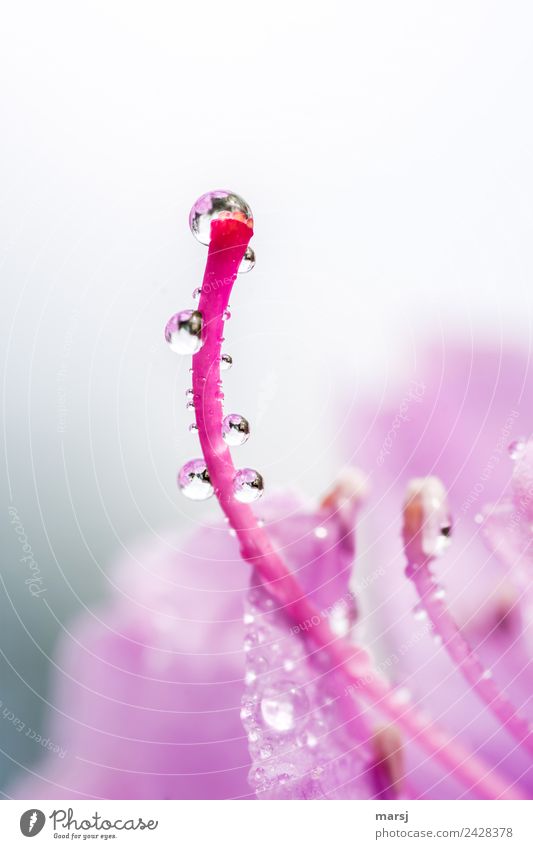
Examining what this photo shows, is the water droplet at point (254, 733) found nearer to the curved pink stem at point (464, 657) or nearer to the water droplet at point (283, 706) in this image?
the water droplet at point (283, 706)

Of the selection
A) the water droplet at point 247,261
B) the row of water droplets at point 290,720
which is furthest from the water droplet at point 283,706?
the water droplet at point 247,261

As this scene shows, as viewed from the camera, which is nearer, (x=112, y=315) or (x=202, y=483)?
(x=202, y=483)

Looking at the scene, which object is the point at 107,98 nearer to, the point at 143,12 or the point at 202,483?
the point at 143,12

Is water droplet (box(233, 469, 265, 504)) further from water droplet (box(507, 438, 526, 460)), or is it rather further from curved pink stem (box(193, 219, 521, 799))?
water droplet (box(507, 438, 526, 460))

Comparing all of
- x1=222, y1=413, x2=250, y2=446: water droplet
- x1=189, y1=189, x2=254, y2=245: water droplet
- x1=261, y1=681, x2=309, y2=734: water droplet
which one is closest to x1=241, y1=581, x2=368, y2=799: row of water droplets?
x1=261, y1=681, x2=309, y2=734: water droplet
